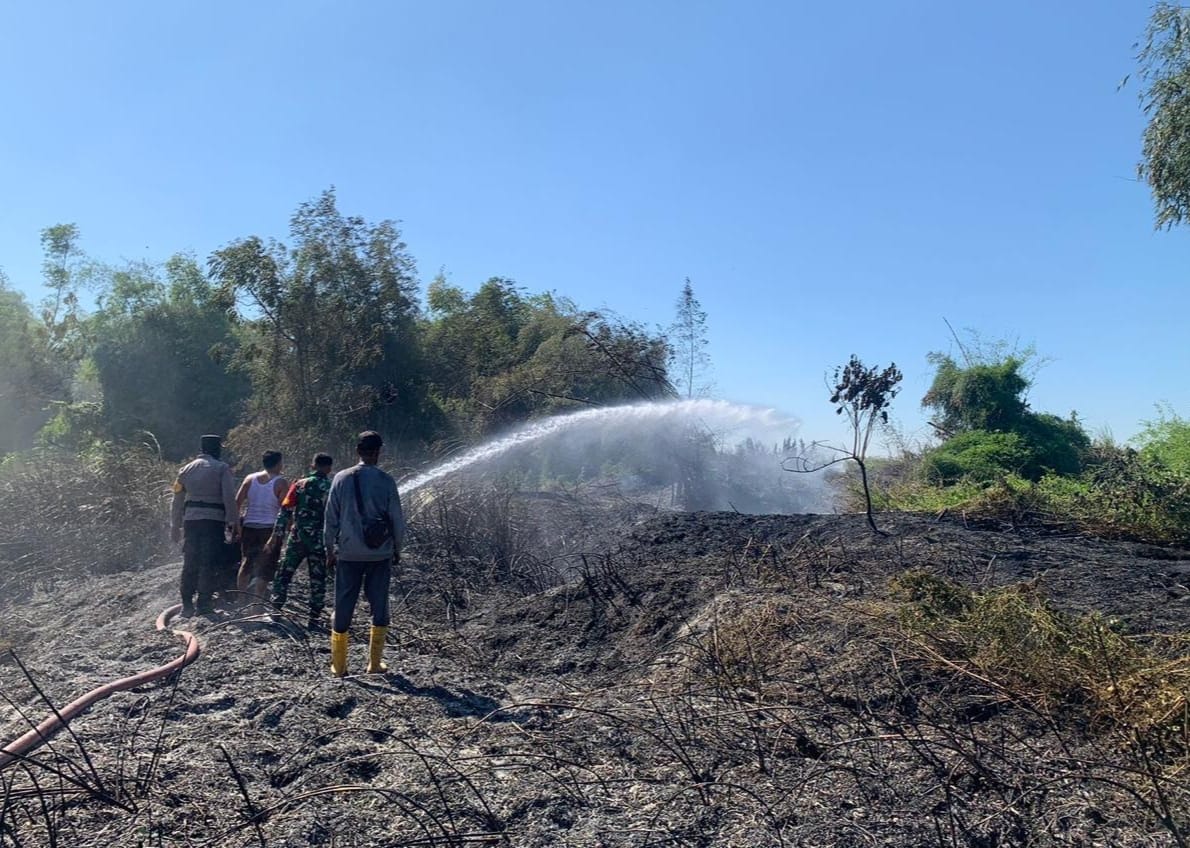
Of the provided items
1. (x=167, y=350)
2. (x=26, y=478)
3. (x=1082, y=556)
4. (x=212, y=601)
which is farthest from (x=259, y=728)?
(x=167, y=350)

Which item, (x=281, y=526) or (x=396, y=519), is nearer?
(x=396, y=519)

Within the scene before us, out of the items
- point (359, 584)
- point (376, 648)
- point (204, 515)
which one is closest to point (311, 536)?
point (359, 584)

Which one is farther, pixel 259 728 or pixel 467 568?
pixel 467 568

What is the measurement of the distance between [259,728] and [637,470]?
617 inches

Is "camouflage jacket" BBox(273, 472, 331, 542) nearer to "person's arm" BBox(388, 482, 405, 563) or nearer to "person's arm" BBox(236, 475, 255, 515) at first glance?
"person's arm" BBox(236, 475, 255, 515)

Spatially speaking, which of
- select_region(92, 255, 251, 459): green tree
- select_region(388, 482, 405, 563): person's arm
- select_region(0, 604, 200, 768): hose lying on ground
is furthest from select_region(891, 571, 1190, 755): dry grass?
select_region(92, 255, 251, 459): green tree

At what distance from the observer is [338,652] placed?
6.56 meters

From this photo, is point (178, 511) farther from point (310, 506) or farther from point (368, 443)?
point (368, 443)

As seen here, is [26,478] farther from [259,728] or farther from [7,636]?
[259,728]

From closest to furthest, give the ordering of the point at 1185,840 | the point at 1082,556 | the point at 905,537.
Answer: the point at 1185,840 → the point at 1082,556 → the point at 905,537

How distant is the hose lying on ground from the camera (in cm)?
470

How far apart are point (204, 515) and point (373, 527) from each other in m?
2.85

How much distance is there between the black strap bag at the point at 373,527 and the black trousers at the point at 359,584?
0.19 metres

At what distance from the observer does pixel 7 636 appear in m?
9.83
